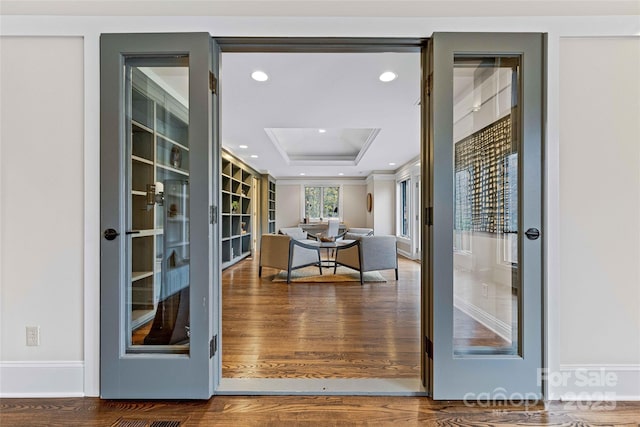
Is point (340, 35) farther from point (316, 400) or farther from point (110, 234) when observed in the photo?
point (316, 400)

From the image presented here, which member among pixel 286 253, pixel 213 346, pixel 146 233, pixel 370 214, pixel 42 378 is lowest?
pixel 42 378

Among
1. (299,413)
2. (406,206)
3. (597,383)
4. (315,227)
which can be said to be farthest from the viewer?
(315,227)

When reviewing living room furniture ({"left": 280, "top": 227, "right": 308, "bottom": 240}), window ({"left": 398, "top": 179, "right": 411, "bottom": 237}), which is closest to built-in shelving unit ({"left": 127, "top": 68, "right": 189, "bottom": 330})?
A: living room furniture ({"left": 280, "top": 227, "right": 308, "bottom": 240})

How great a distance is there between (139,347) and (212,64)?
1659 millimetres

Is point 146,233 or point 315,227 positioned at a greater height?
point 146,233

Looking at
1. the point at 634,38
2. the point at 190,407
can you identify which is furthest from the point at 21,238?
the point at 634,38

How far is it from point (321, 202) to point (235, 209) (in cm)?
383

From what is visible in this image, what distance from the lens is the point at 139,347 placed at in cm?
164

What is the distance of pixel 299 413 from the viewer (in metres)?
1.50

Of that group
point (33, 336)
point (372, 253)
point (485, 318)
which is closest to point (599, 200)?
point (485, 318)

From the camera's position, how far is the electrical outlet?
1621mm

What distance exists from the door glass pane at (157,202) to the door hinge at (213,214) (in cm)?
15

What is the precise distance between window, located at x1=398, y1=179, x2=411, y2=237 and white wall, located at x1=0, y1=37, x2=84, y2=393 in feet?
21.9

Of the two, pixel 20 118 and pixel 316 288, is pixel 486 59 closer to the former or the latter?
pixel 20 118
